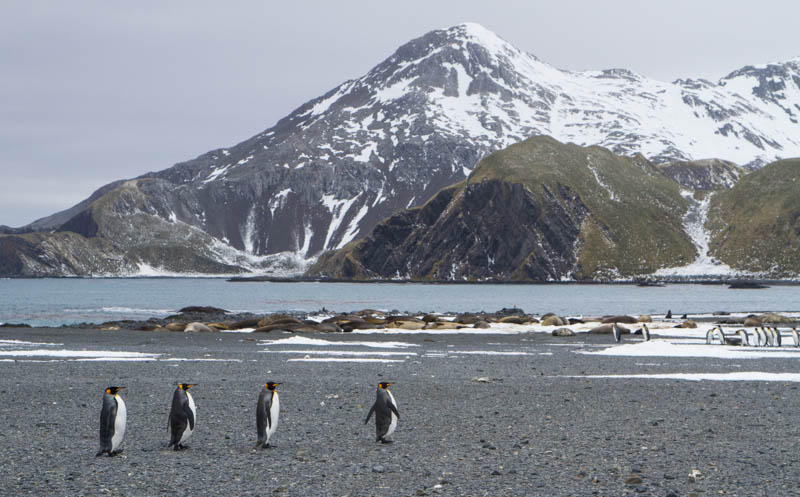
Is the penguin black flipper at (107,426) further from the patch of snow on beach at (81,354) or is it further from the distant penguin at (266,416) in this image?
the patch of snow on beach at (81,354)

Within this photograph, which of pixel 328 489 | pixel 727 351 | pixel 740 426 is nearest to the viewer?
pixel 328 489

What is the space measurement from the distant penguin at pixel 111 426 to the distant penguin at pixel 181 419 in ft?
2.57

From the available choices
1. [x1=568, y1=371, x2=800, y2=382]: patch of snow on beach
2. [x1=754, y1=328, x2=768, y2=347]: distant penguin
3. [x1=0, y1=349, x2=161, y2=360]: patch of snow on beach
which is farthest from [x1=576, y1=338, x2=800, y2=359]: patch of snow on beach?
[x1=0, y1=349, x2=161, y2=360]: patch of snow on beach

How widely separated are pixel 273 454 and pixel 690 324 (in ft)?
146

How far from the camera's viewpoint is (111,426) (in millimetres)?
11547

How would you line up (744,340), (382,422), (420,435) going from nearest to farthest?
1. (382,422)
2. (420,435)
3. (744,340)

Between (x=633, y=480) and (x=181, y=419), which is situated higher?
(x=181, y=419)

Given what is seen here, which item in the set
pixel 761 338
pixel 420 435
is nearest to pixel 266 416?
pixel 420 435

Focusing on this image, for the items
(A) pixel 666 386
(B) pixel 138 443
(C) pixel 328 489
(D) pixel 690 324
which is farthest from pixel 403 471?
(D) pixel 690 324

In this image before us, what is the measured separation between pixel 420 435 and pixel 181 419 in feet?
13.5

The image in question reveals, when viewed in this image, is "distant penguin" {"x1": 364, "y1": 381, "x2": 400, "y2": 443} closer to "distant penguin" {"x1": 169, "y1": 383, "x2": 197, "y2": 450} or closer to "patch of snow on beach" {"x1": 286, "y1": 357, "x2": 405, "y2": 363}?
"distant penguin" {"x1": 169, "y1": 383, "x2": 197, "y2": 450}

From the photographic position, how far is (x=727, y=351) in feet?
109

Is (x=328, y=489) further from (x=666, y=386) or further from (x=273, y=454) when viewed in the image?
(x=666, y=386)

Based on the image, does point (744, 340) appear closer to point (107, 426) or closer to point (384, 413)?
point (384, 413)
